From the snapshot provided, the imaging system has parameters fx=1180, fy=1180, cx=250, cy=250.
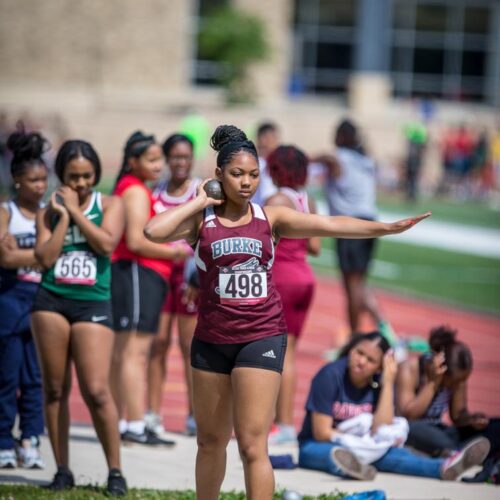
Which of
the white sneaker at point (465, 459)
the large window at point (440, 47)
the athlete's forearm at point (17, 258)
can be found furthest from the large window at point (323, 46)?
the athlete's forearm at point (17, 258)

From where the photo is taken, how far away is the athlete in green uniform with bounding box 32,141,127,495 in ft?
22.6

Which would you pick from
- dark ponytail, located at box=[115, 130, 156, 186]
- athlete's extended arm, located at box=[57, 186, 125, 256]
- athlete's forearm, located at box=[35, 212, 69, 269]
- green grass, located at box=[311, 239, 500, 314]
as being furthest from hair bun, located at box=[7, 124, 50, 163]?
green grass, located at box=[311, 239, 500, 314]

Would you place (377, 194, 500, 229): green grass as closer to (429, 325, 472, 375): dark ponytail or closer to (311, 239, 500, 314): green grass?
(311, 239, 500, 314): green grass

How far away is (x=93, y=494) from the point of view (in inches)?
269

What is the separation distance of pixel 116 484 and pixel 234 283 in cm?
177

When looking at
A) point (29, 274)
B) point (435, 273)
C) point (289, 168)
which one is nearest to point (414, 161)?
point (435, 273)

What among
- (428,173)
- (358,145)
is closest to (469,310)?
(358,145)

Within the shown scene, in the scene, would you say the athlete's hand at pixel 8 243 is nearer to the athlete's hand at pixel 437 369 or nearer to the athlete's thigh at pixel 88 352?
the athlete's thigh at pixel 88 352

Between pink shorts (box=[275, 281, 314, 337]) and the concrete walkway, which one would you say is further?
pink shorts (box=[275, 281, 314, 337])

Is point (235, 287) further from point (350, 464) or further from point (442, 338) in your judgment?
point (442, 338)

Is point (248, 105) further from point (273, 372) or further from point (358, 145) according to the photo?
point (273, 372)

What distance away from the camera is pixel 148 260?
8469mm

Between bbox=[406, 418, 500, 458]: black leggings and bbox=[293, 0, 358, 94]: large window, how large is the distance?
43021 millimetres

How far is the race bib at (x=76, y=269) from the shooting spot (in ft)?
22.9
